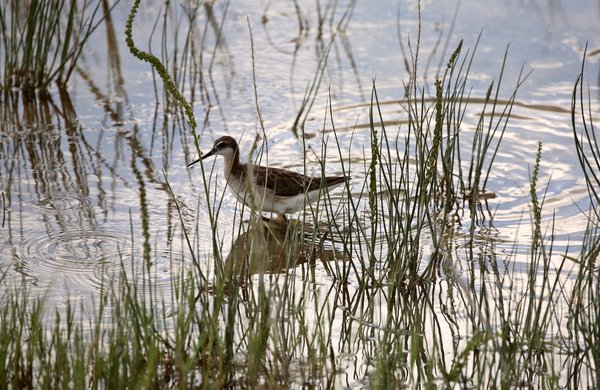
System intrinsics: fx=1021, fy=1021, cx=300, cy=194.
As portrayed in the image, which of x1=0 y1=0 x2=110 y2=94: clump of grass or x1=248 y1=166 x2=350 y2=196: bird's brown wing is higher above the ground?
x1=0 y1=0 x2=110 y2=94: clump of grass

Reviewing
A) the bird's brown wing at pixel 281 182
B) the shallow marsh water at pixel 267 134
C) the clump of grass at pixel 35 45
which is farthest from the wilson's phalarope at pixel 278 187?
the clump of grass at pixel 35 45

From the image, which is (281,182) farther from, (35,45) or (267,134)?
(35,45)

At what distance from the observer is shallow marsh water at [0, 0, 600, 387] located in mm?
6035

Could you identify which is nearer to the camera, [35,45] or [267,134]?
[267,134]

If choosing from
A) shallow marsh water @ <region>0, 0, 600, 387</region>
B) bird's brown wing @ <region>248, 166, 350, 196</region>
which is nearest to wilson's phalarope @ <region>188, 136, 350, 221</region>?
bird's brown wing @ <region>248, 166, 350, 196</region>

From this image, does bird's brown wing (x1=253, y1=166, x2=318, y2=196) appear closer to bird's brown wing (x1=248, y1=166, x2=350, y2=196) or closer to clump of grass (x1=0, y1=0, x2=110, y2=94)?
bird's brown wing (x1=248, y1=166, x2=350, y2=196)

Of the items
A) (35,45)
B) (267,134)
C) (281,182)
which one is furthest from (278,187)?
(35,45)

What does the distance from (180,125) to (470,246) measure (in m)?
3.35

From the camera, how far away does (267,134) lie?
8.51 metres

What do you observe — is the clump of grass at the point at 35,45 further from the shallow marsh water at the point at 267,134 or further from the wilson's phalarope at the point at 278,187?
the wilson's phalarope at the point at 278,187

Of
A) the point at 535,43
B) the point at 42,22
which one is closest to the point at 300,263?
the point at 42,22

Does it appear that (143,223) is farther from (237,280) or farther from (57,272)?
(237,280)

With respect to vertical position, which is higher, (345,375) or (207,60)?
(207,60)

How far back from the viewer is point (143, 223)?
6.79m
